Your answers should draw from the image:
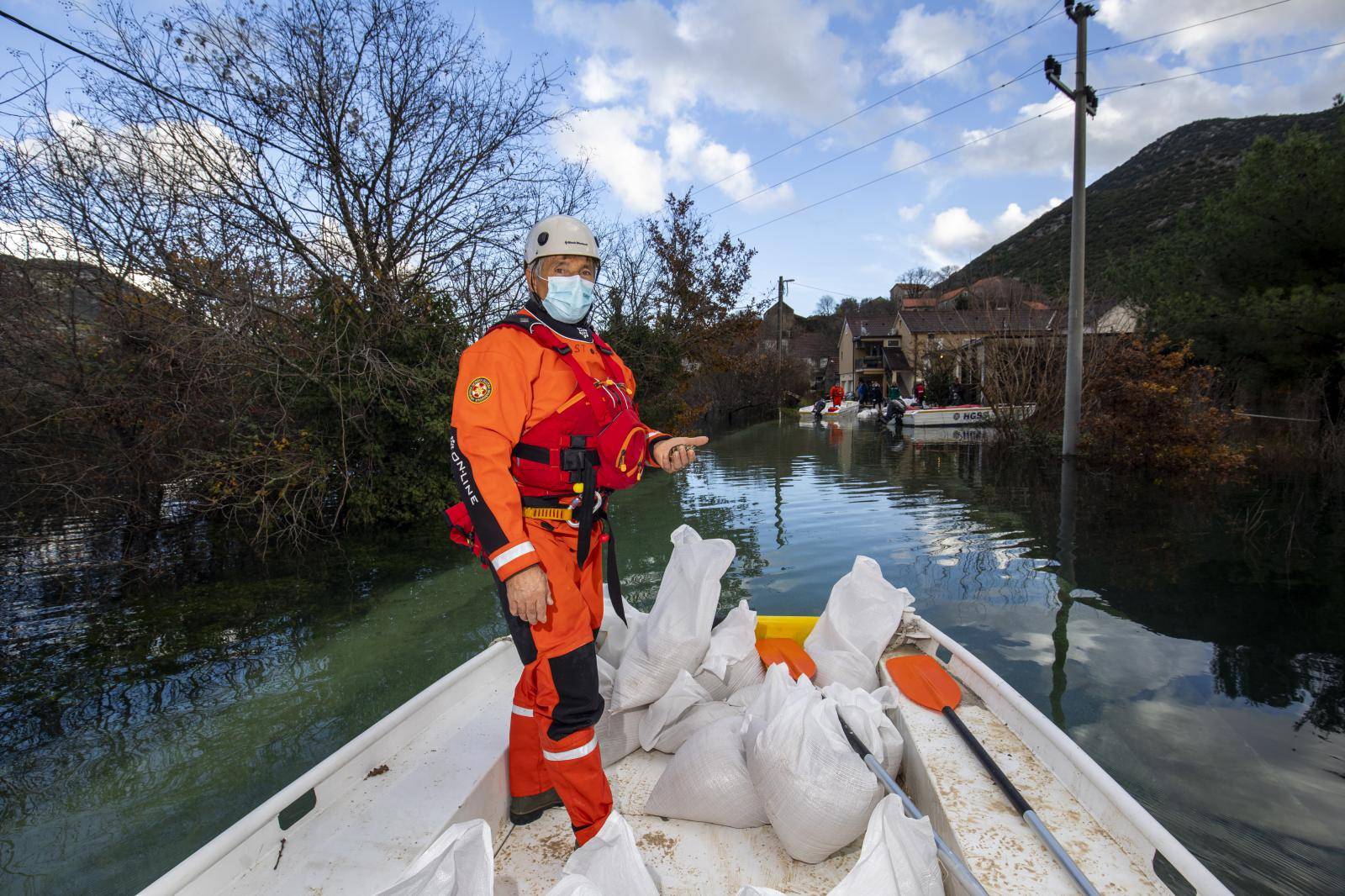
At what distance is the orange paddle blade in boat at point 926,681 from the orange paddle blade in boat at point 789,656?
339 millimetres

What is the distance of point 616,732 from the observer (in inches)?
102

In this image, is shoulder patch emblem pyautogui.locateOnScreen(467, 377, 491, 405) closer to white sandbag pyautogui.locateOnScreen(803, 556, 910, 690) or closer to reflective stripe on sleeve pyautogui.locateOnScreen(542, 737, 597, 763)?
reflective stripe on sleeve pyautogui.locateOnScreen(542, 737, 597, 763)

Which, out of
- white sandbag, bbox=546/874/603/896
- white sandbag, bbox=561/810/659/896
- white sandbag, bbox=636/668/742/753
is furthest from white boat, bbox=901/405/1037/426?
white sandbag, bbox=546/874/603/896

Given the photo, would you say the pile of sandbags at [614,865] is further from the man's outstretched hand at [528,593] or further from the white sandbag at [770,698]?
the white sandbag at [770,698]

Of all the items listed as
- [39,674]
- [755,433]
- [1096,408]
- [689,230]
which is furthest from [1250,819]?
[755,433]

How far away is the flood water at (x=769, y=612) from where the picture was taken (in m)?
2.85

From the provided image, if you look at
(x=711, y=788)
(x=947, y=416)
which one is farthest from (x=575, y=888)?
(x=947, y=416)

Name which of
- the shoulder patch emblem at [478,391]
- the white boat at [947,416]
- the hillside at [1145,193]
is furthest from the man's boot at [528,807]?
the hillside at [1145,193]

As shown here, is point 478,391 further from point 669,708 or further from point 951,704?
point 951,704

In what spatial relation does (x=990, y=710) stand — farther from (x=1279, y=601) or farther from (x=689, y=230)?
(x=689, y=230)

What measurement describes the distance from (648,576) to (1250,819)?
460cm

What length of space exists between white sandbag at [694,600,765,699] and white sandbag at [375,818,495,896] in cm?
148

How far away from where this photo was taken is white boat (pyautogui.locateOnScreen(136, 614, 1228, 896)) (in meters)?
1.60

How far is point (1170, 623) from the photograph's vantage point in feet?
16.3
